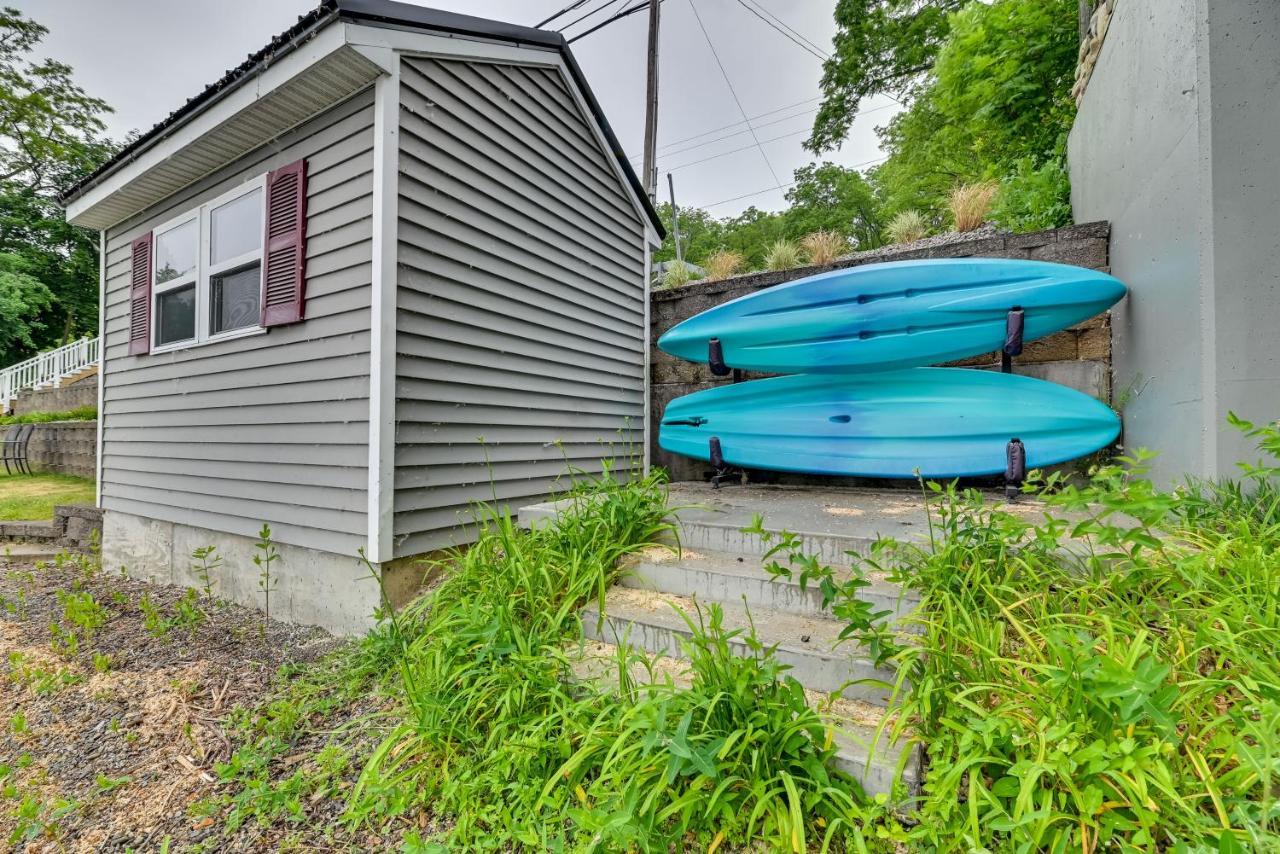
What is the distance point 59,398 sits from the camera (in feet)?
30.8

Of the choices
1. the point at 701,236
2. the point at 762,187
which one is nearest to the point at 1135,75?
the point at 762,187

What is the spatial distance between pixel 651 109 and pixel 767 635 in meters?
9.17

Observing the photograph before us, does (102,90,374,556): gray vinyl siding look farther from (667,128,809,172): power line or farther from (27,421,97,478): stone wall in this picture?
(667,128,809,172): power line

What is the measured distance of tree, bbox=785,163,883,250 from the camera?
17453 millimetres

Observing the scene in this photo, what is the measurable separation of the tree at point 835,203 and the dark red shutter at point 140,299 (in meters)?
17.4

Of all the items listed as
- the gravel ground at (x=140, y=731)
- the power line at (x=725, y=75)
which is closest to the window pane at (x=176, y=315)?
the gravel ground at (x=140, y=731)

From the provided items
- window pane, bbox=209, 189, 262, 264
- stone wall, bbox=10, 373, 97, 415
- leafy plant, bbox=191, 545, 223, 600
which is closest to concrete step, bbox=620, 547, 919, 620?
leafy plant, bbox=191, 545, 223, 600

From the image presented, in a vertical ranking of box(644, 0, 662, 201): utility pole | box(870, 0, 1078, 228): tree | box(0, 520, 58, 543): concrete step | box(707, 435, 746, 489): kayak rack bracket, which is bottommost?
box(0, 520, 58, 543): concrete step

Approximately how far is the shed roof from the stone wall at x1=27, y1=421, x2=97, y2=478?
5.01m

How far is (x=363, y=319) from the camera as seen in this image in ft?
8.34

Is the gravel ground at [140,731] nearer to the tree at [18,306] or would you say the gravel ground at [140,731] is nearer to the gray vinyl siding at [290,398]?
the gray vinyl siding at [290,398]

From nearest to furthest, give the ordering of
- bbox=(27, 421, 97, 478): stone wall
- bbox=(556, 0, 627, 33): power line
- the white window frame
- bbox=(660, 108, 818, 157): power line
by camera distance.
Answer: the white window frame
bbox=(27, 421, 97, 478): stone wall
bbox=(556, 0, 627, 33): power line
bbox=(660, 108, 818, 157): power line

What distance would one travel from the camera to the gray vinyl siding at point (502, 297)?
2627 millimetres

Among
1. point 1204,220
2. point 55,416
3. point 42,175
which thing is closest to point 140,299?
point 1204,220
